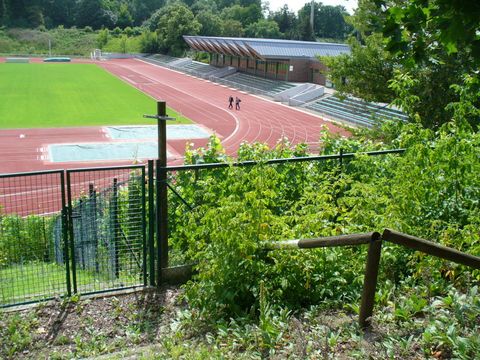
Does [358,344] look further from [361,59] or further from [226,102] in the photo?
[226,102]

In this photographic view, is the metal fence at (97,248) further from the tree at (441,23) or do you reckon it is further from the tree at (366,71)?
the tree at (366,71)

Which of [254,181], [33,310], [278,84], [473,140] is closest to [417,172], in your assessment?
[473,140]

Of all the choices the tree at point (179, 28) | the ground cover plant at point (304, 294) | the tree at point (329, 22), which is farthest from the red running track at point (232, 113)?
the tree at point (329, 22)

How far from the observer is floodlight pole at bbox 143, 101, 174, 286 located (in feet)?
20.6

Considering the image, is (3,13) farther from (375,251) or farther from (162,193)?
(375,251)

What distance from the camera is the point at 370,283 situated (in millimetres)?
3973

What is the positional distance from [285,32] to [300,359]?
121 meters

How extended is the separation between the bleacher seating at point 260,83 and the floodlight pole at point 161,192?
1849 inches

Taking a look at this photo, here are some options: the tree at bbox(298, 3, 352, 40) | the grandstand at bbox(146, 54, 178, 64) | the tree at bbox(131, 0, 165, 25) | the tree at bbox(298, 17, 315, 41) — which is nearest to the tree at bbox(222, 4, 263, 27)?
the tree at bbox(298, 3, 352, 40)

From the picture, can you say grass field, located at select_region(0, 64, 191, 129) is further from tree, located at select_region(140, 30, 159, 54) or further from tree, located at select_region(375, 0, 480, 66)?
tree, located at select_region(140, 30, 159, 54)

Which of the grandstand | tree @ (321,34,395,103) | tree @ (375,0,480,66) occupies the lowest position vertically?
the grandstand

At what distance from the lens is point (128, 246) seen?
665cm

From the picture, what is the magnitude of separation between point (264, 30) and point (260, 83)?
191ft

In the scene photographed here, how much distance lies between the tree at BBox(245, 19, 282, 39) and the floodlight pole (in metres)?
110
